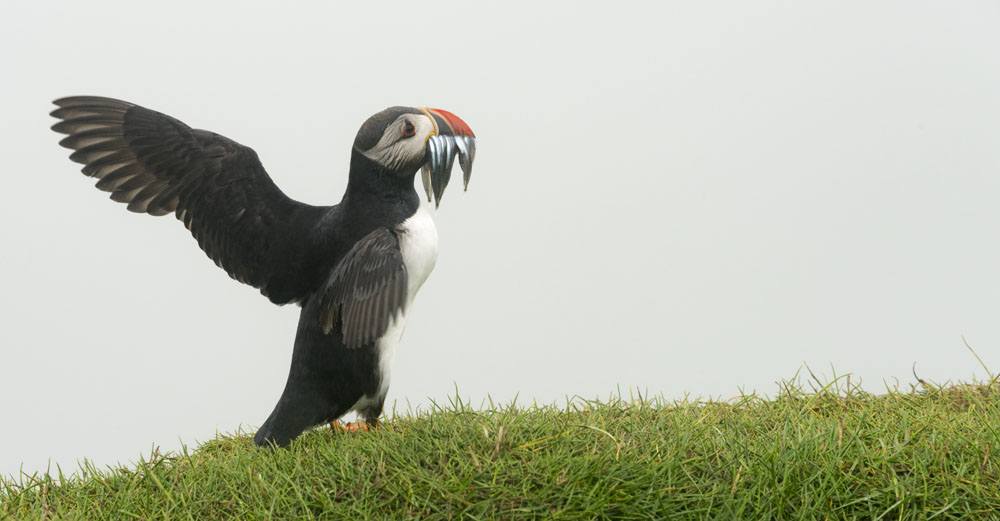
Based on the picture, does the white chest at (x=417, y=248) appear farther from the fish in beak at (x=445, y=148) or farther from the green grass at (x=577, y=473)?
the green grass at (x=577, y=473)

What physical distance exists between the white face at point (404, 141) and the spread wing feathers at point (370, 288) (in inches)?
12.3

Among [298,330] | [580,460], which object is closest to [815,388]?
[580,460]

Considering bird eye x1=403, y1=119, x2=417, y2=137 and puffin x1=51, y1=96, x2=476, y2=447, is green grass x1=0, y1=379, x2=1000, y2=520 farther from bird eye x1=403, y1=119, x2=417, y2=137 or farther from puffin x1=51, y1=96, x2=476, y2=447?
bird eye x1=403, y1=119, x2=417, y2=137

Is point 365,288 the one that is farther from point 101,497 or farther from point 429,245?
point 101,497

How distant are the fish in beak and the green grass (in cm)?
83

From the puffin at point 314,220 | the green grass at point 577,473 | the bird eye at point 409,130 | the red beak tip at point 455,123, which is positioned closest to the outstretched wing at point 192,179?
the puffin at point 314,220

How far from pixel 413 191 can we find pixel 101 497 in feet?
4.92

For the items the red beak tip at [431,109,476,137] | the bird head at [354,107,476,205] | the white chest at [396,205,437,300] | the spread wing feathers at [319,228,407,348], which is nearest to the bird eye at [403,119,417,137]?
the bird head at [354,107,476,205]

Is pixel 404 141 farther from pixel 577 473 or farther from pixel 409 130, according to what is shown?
pixel 577 473

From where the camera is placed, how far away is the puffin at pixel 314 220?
146 inches

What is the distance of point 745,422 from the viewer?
3.73 meters

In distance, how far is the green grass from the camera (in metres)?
3.06

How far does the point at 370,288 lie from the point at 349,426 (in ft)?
2.19

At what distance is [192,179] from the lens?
4137mm
